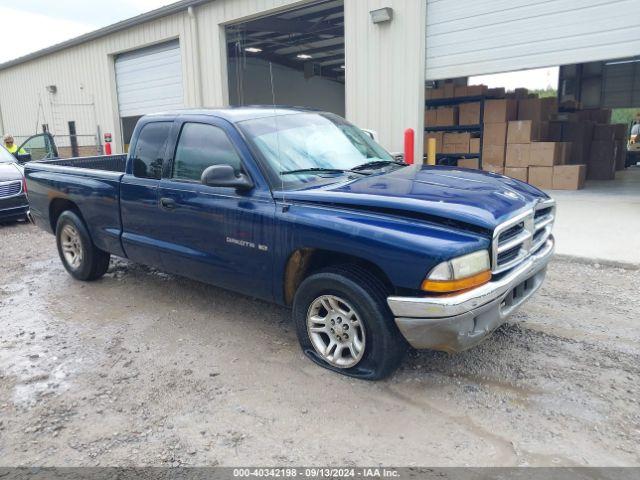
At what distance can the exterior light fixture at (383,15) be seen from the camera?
32.3ft

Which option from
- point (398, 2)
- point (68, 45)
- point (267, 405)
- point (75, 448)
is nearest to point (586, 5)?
point (398, 2)

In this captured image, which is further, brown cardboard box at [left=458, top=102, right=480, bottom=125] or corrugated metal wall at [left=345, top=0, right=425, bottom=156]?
brown cardboard box at [left=458, top=102, right=480, bottom=125]

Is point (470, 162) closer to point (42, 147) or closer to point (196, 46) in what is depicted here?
point (196, 46)

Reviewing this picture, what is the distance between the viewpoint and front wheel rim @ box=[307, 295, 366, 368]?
343 cm

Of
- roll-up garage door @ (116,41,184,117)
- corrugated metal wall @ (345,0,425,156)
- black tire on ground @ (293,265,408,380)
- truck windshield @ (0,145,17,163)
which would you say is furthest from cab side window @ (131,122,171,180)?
roll-up garage door @ (116,41,184,117)

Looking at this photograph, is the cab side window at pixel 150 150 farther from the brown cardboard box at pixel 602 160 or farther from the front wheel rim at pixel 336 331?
the brown cardboard box at pixel 602 160

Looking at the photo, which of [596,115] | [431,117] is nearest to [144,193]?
[431,117]

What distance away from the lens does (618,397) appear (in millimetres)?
3188

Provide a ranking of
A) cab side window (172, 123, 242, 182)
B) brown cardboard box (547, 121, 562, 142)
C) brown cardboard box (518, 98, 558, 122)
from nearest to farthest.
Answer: cab side window (172, 123, 242, 182)
brown cardboard box (518, 98, 558, 122)
brown cardboard box (547, 121, 562, 142)

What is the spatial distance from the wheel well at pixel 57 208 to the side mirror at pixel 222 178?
2.91 meters

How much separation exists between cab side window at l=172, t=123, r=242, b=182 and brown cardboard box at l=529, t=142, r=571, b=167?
8.79m

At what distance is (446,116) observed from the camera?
41.0 ft

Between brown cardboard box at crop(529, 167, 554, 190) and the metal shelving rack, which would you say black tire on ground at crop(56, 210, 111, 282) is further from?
brown cardboard box at crop(529, 167, 554, 190)

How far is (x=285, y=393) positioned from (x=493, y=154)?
978 cm
